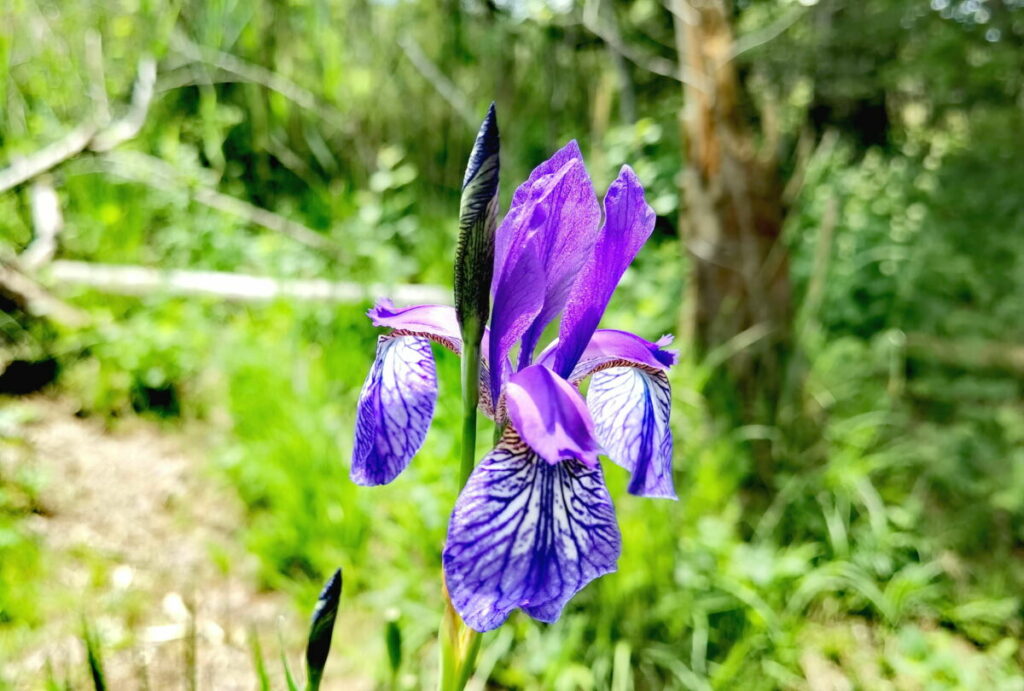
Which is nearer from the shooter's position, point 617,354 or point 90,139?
point 617,354

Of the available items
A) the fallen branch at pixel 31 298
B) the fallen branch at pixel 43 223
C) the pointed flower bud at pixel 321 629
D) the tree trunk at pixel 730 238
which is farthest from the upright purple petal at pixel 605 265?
the fallen branch at pixel 43 223

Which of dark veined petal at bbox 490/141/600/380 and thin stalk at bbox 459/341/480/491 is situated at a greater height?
dark veined petal at bbox 490/141/600/380

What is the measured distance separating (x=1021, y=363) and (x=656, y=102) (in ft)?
11.1

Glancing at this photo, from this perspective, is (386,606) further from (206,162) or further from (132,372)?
(206,162)

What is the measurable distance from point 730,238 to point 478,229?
94.9 inches

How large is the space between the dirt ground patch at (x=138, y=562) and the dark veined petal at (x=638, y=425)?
4.39ft

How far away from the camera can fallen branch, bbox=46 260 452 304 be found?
356 cm

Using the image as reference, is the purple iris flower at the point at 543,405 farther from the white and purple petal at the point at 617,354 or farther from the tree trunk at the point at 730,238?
the tree trunk at the point at 730,238

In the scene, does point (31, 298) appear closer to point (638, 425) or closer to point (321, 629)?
point (321, 629)

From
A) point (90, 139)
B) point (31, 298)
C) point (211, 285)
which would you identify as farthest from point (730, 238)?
point (90, 139)

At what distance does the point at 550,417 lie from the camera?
0.67 meters

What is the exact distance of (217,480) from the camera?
2871 mm

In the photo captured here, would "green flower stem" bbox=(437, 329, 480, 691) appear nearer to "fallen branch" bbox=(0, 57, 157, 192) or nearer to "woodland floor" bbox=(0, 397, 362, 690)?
"woodland floor" bbox=(0, 397, 362, 690)

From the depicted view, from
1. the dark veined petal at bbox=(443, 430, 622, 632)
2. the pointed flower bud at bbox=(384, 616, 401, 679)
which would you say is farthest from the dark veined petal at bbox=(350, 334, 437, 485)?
the pointed flower bud at bbox=(384, 616, 401, 679)
